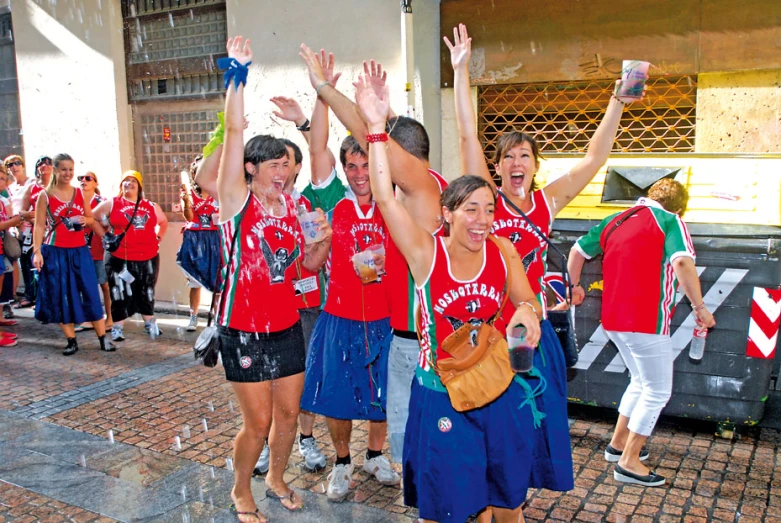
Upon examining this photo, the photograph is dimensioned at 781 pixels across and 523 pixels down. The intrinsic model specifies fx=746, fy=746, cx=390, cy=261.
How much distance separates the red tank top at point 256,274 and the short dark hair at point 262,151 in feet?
0.61

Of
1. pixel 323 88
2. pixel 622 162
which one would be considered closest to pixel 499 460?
pixel 323 88

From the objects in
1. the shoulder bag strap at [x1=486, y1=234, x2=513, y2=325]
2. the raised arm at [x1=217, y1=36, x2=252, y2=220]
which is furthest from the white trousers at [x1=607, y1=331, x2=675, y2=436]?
the raised arm at [x1=217, y1=36, x2=252, y2=220]

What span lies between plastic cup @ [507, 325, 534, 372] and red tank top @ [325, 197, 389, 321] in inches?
52.3

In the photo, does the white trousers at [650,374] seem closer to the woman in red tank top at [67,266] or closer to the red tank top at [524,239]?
the red tank top at [524,239]

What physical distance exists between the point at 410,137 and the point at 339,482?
6.74 ft

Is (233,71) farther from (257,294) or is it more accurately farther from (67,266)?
(67,266)

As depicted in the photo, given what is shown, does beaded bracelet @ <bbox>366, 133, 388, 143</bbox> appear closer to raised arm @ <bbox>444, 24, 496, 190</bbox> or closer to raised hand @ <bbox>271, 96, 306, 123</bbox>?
raised arm @ <bbox>444, 24, 496, 190</bbox>

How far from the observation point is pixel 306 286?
4723 mm

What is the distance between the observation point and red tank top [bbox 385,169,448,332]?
369cm

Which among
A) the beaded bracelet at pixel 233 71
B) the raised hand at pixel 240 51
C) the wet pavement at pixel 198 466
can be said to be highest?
the raised hand at pixel 240 51

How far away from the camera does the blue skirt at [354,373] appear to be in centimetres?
422

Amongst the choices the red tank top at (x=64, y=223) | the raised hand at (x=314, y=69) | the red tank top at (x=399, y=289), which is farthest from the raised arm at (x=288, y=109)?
the red tank top at (x=64, y=223)

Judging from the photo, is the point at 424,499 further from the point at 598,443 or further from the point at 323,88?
the point at 598,443

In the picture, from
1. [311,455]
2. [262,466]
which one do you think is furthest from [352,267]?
[262,466]
